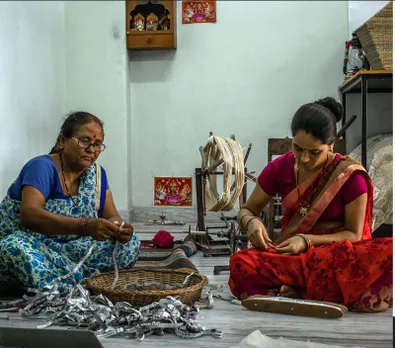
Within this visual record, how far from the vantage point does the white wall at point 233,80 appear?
5633 mm

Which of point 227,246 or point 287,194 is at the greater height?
point 287,194

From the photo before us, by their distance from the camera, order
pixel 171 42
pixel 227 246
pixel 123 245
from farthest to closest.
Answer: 1. pixel 171 42
2. pixel 227 246
3. pixel 123 245

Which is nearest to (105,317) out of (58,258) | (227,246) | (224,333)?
(224,333)

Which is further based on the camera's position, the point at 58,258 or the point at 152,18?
the point at 152,18

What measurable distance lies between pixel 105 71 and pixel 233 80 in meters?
1.30

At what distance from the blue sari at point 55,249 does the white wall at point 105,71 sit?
9.20 ft

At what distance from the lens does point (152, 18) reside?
570 centimetres

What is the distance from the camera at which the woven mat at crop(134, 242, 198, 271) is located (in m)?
3.23

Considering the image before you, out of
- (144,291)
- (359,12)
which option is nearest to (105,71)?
(359,12)

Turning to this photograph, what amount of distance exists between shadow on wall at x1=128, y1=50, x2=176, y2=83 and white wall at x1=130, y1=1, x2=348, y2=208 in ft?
0.03

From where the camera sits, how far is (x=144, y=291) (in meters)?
2.29

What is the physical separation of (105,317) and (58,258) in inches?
24.2

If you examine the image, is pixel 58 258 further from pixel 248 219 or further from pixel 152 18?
pixel 152 18

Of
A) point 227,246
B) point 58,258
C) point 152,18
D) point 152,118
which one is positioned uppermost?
point 152,18
